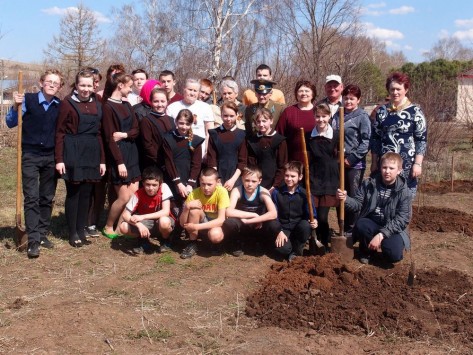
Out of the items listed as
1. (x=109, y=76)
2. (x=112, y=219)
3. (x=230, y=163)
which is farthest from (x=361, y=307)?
(x=109, y=76)

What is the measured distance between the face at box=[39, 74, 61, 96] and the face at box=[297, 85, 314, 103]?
2.40 meters

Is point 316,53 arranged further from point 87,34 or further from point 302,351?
point 87,34

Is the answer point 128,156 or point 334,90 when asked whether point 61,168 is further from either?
point 334,90

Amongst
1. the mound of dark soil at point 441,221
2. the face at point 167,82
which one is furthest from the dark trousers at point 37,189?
the mound of dark soil at point 441,221

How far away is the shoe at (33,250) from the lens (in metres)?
5.58

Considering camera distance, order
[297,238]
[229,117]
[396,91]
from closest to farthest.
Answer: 1. [396,91]
2. [297,238]
3. [229,117]

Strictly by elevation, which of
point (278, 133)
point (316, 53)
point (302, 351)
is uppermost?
point (316, 53)

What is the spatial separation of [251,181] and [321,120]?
0.91m

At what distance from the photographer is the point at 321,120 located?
562 centimetres

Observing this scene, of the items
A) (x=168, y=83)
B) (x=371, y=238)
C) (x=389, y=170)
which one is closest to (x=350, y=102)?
(x=389, y=170)

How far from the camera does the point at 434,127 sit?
1344 cm

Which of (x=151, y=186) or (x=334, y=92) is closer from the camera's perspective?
(x=151, y=186)

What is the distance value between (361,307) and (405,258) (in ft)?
5.74

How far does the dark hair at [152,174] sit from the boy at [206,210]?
14.1 inches
